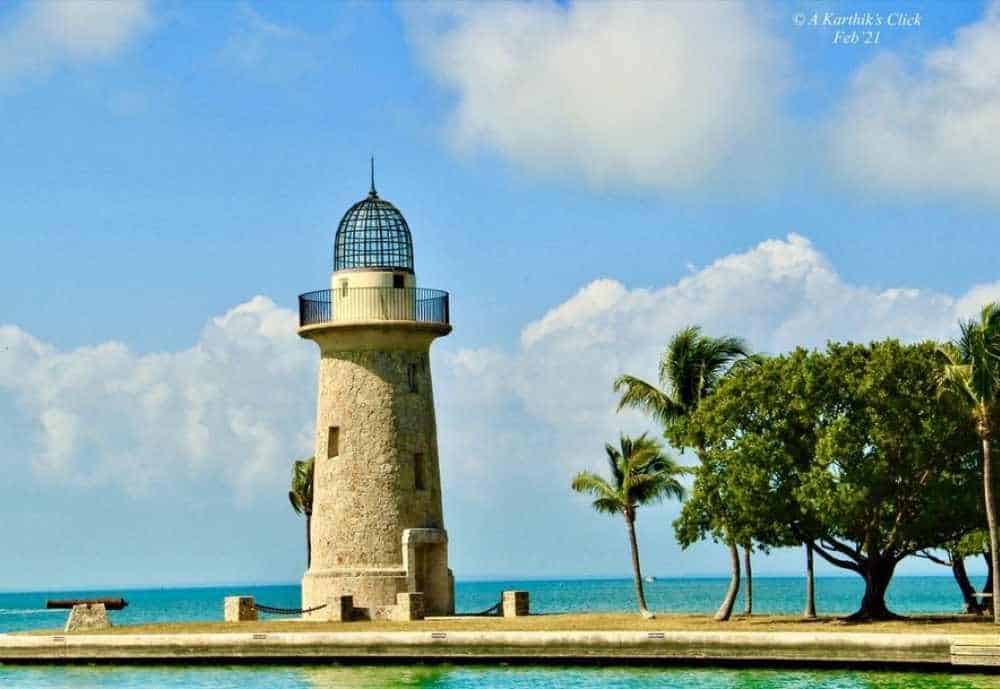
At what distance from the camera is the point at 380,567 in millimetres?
48906

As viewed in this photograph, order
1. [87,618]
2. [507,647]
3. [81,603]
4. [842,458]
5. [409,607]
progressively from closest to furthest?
[507,647] → [842,458] → [87,618] → [81,603] → [409,607]

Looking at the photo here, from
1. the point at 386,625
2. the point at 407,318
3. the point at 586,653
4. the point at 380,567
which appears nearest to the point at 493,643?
the point at 586,653

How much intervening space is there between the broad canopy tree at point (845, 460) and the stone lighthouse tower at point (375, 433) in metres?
8.70

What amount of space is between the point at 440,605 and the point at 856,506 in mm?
13359

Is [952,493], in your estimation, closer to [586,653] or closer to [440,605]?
[586,653]

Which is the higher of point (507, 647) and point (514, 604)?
point (514, 604)

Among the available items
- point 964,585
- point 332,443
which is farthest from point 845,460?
point 332,443

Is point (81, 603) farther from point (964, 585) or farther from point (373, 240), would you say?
point (964, 585)

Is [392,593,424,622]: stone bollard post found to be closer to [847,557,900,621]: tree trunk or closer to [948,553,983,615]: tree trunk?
[847,557,900,621]: tree trunk

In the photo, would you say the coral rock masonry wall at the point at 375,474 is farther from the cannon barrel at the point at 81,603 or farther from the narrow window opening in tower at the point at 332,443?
the cannon barrel at the point at 81,603

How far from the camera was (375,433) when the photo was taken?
49500 mm

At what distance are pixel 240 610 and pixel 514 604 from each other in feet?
25.1

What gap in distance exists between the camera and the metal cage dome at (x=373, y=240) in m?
50.5

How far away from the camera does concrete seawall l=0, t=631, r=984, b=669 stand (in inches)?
1406
